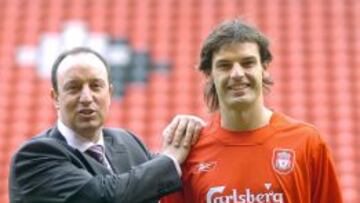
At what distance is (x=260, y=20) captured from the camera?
788 centimetres

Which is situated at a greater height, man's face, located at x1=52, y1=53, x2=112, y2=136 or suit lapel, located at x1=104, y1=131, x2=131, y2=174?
man's face, located at x1=52, y1=53, x2=112, y2=136

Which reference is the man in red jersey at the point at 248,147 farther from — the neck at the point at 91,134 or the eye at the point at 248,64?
the neck at the point at 91,134

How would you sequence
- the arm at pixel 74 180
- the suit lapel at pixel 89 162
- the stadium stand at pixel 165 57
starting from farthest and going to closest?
the stadium stand at pixel 165 57 < the suit lapel at pixel 89 162 < the arm at pixel 74 180

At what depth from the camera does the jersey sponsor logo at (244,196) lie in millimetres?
2566

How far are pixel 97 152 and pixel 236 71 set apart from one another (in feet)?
1.60

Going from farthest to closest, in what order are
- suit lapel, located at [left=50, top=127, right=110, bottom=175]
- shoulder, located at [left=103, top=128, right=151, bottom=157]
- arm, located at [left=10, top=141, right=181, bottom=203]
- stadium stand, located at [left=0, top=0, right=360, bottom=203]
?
stadium stand, located at [left=0, top=0, right=360, bottom=203] → shoulder, located at [left=103, top=128, right=151, bottom=157] → suit lapel, located at [left=50, top=127, right=110, bottom=175] → arm, located at [left=10, top=141, right=181, bottom=203]

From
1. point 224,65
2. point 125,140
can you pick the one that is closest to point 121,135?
point 125,140

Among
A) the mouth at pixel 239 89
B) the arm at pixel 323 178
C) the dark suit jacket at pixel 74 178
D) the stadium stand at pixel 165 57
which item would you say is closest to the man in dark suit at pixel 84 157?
the dark suit jacket at pixel 74 178

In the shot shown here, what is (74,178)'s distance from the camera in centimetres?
257

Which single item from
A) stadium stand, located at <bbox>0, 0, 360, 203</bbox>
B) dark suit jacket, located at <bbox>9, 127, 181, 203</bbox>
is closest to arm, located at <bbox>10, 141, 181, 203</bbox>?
Result: dark suit jacket, located at <bbox>9, 127, 181, 203</bbox>

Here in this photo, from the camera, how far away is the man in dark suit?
2.55 metres

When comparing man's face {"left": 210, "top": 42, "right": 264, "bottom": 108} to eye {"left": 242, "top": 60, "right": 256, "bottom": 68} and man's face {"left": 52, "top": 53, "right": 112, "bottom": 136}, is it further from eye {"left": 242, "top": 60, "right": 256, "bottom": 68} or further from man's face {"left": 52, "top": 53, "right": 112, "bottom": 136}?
man's face {"left": 52, "top": 53, "right": 112, "bottom": 136}

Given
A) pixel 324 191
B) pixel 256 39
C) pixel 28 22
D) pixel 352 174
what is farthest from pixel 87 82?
pixel 28 22

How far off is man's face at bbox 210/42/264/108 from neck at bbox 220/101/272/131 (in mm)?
33
